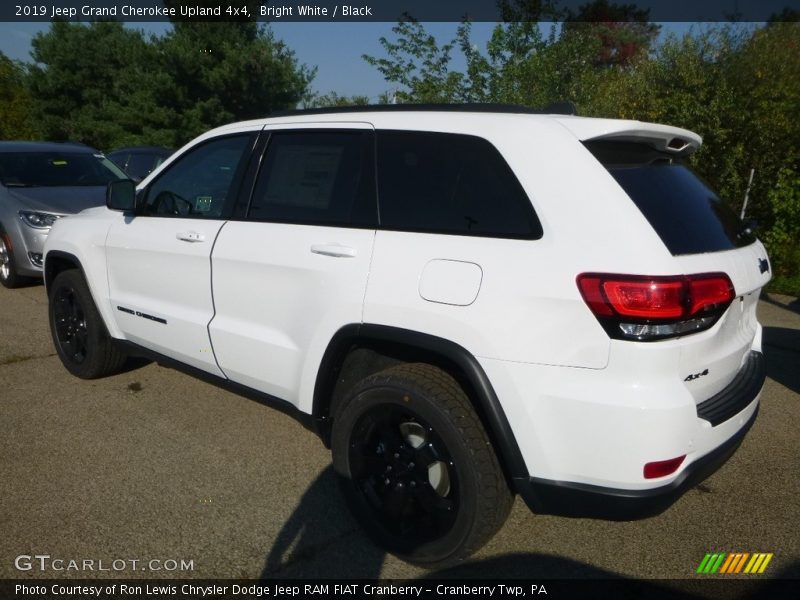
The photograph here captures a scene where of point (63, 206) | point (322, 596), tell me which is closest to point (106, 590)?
point (322, 596)

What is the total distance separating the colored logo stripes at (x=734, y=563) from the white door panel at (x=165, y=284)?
248 cm

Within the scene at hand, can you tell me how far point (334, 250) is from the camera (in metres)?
2.87

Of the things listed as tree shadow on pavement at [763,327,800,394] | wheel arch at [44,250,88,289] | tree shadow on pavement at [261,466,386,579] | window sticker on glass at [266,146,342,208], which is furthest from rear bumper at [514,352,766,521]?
wheel arch at [44,250,88,289]

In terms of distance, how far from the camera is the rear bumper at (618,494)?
88.7 inches

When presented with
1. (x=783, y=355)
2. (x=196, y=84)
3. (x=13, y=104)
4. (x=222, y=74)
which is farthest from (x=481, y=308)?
(x=13, y=104)

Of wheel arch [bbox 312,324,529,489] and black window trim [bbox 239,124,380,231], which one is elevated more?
black window trim [bbox 239,124,380,231]

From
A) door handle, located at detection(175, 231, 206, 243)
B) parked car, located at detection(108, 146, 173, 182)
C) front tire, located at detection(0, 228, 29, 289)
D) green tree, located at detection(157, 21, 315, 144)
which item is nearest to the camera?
door handle, located at detection(175, 231, 206, 243)

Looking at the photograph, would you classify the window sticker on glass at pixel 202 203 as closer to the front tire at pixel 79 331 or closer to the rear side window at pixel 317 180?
the rear side window at pixel 317 180

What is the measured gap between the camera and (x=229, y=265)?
3.35 metres

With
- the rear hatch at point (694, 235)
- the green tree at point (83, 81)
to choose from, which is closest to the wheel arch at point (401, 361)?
the rear hatch at point (694, 235)

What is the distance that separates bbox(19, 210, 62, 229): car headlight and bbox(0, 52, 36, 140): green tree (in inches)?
1175

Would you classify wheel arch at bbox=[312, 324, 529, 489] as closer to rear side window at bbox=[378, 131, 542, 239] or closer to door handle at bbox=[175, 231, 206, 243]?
rear side window at bbox=[378, 131, 542, 239]

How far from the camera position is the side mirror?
4.02m

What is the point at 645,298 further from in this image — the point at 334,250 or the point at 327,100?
the point at 327,100
